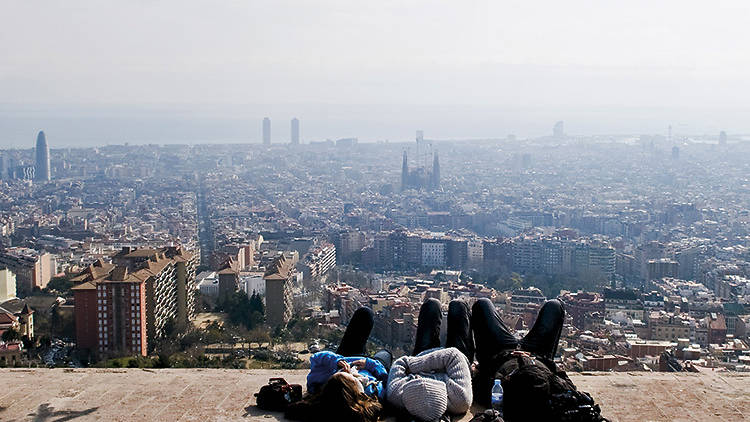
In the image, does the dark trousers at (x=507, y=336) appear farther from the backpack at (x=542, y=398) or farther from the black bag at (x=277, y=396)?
the black bag at (x=277, y=396)

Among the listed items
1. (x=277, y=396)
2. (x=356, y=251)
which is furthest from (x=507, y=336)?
(x=356, y=251)

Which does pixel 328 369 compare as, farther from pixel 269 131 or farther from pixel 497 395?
pixel 269 131

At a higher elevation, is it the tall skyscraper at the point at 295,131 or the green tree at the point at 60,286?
the tall skyscraper at the point at 295,131

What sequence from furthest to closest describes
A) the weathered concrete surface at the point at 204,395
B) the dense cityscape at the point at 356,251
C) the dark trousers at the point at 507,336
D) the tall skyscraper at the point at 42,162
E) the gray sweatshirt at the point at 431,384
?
1. the tall skyscraper at the point at 42,162
2. the dense cityscape at the point at 356,251
3. the dark trousers at the point at 507,336
4. the weathered concrete surface at the point at 204,395
5. the gray sweatshirt at the point at 431,384

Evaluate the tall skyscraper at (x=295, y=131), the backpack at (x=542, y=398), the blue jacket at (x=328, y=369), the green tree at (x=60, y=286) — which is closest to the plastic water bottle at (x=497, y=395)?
the backpack at (x=542, y=398)

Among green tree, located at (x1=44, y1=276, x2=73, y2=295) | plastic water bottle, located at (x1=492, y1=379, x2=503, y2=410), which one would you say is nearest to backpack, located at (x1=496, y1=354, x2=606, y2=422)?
plastic water bottle, located at (x1=492, y1=379, x2=503, y2=410)

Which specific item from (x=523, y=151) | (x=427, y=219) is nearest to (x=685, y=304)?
(x=427, y=219)

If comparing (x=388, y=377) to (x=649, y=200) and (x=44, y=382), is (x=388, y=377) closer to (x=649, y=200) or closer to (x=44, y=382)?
(x=44, y=382)

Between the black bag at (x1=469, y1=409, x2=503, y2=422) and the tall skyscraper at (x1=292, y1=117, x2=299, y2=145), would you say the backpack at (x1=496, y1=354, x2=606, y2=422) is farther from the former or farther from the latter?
the tall skyscraper at (x1=292, y1=117, x2=299, y2=145)
